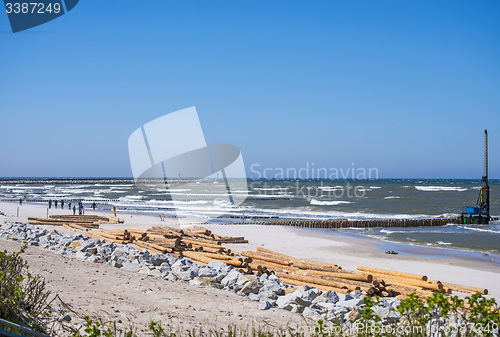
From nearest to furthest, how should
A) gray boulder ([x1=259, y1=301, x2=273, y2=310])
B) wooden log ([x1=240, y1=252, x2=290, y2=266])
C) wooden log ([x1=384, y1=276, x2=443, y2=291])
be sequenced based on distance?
gray boulder ([x1=259, y1=301, x2=273, y2=310]) → wooden log ([x1=384, y1=276, x2=443, y2=291]) → wooden log ([x1=240, y1=252, x2=290, y2=266])

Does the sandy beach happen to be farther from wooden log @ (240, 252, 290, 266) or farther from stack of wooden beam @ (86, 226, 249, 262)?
wooden log @ (240, 252, 290, 266)

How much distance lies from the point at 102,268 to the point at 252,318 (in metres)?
5.96

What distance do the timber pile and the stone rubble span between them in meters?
0.70

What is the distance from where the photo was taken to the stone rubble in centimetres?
843

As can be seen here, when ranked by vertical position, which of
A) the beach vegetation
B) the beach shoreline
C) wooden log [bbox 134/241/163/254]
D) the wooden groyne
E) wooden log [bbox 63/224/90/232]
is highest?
the beach vegetation

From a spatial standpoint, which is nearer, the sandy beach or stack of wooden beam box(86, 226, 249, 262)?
the sandy beach

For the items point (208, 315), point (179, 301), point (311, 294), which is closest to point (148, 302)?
point (179, 301)

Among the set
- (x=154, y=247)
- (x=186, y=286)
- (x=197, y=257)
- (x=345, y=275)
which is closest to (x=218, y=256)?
(x=197, y=257)

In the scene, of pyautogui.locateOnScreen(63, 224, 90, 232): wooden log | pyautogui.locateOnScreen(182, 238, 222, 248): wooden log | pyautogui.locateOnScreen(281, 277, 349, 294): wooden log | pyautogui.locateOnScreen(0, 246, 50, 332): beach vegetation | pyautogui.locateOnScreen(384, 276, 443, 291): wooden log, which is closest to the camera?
pyautogui.locateOnScreen(0, 246, 50, 332): beach vegetation

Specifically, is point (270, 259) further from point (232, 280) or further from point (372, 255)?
point (372, 255)

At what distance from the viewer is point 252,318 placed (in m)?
8.00

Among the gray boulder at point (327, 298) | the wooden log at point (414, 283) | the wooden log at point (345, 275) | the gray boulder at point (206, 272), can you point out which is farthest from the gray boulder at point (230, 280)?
the wooden log at point (414, 283)

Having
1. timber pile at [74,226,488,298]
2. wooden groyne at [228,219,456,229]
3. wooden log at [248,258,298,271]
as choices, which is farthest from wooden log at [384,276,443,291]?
wooden groyne at [228,219,456,229]

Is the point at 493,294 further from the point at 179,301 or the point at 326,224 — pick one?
the point at 326,224
